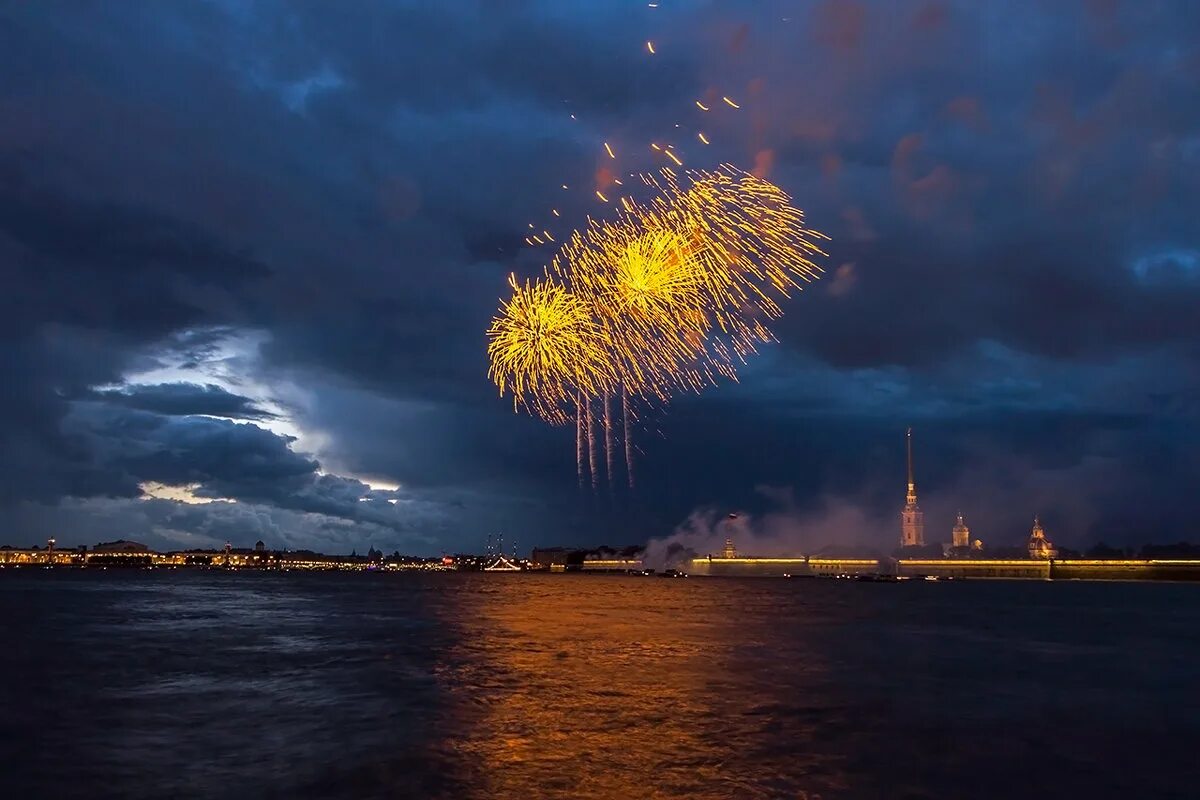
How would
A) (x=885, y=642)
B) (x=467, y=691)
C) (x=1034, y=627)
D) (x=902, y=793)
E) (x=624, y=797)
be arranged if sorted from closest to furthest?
(x=624, y=797)
(x=902, y=793)
(x=467, y=691)
(x=885, y=642)
(x=1034, y=627)

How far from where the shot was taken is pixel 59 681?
32812 mm

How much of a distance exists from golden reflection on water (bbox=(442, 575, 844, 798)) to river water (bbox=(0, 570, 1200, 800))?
3.9 inches

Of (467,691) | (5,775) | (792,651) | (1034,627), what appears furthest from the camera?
(1034,627)

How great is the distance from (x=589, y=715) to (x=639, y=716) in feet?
4.19

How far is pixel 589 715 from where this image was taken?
80.3 feet

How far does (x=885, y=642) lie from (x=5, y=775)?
136ft

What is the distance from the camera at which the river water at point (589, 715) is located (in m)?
18.4

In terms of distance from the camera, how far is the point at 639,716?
80.3 feet

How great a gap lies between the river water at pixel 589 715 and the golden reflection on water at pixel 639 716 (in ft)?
0.33

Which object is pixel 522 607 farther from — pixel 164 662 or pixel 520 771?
pixel 520 771

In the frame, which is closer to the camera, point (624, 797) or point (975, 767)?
point (624, 797)

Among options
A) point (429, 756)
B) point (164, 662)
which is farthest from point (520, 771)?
point (164, 662)

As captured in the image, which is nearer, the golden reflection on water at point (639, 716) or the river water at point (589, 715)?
the golden reflection on water at point (639, 716)

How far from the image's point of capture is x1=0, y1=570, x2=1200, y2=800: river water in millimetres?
18375
